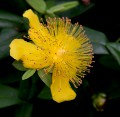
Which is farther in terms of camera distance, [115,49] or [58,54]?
[115,49]

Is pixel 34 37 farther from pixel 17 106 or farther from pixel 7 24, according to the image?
pixel 17 106

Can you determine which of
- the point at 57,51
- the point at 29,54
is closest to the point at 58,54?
the point at 57,51

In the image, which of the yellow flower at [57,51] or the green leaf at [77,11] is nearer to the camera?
the yellow flower at [57,51]

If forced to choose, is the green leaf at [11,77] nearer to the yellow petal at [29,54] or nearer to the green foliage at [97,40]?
the yellow petal at [29,54]

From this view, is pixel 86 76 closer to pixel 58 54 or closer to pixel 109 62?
pixel 109 62

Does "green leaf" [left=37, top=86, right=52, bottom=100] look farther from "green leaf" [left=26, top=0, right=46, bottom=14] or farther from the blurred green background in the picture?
"green leaf" [left=26, top=0, right=46, bottom=14]

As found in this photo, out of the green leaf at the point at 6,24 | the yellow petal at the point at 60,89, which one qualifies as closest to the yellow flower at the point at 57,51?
the yellow petal at the point at 60,89
